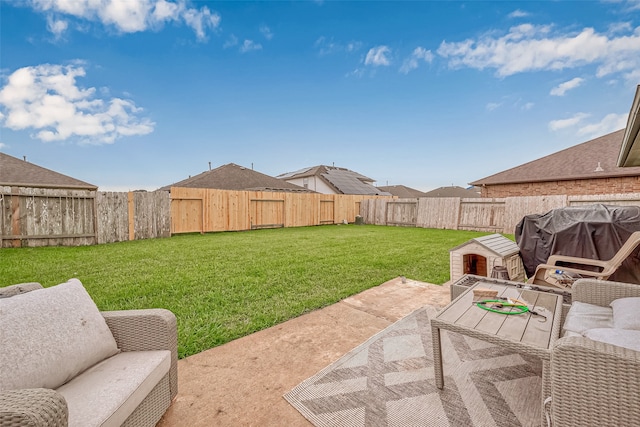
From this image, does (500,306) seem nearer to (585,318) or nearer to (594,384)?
(585,318)

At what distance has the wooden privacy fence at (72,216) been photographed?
695 centimetres

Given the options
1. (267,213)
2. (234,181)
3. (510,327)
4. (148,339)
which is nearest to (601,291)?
(510,327)

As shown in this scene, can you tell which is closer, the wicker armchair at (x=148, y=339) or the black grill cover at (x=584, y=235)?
the wicker armchair at (x=148, y=339)

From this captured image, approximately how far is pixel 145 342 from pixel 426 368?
2.00 m

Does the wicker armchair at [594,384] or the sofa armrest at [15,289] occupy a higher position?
the sofa armrest at [15,289]

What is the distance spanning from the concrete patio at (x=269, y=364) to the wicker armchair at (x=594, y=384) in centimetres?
132

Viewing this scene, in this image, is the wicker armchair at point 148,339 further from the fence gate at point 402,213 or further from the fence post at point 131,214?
the fence gate at point 402,213

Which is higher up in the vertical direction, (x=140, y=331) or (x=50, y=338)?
(x=50, y=338)

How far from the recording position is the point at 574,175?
12109mm

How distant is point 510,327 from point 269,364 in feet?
5.89

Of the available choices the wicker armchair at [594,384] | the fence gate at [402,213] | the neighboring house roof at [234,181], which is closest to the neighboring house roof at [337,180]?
the neighboring house roof at [234,181]

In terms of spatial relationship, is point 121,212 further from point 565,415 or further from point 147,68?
point 565,415

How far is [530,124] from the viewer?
12594 mm

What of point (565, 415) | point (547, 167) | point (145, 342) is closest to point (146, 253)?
point (145, 342)
